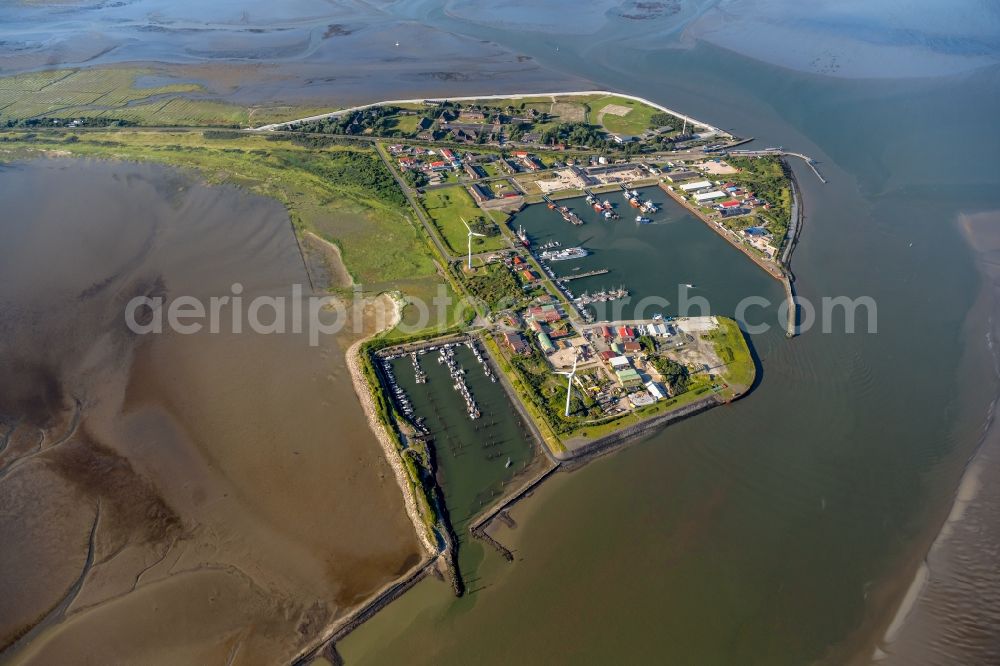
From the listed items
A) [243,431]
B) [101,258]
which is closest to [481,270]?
[243,431]

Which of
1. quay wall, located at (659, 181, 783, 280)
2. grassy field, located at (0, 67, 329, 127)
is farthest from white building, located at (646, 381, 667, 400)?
grassy field, located at (0, 67, 329, 127)

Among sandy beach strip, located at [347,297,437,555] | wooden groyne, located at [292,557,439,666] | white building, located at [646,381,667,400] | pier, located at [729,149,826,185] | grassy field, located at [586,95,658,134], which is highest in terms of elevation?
grassy field, located at [586,95,658,134]

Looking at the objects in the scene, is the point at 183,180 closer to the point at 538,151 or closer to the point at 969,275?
the point at 538,151

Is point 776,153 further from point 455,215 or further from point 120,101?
point 120,101

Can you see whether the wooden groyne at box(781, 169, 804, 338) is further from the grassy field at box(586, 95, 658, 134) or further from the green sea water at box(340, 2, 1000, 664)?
the grassy field at box(586, 95, 658, 134)

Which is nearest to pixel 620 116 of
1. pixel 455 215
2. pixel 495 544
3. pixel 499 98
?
pixel 499 98

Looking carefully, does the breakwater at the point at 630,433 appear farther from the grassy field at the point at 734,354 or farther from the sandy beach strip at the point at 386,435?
the sandy beach strip at the point at 386,435

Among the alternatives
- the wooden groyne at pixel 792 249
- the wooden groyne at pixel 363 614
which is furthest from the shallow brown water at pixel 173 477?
the wooden groyne at pixel 792 249
